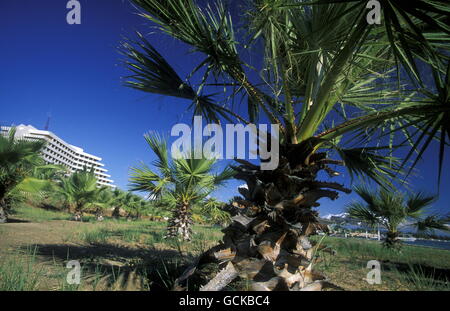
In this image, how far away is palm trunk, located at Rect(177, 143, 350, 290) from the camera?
1511 mm

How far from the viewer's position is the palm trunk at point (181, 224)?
5.87 metres

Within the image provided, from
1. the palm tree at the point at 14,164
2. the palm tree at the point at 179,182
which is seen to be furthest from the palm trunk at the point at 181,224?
the palm tree at the point at 14,164

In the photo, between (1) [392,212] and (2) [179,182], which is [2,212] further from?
(1) [392,212]

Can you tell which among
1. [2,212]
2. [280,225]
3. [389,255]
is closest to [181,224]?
[280,225]

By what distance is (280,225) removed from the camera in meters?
1.67

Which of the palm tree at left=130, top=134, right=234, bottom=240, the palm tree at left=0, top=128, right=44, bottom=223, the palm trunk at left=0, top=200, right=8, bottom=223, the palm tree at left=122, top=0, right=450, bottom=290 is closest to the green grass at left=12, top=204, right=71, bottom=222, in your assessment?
the palm trunk at left=0, top=200, right=8, bottom=223

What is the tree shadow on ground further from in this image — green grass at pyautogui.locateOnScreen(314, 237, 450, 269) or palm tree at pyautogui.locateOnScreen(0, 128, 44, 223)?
palm tree at pyautogui.locateOnScreen(0, 128, 44, 223)

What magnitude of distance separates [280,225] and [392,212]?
261 inches

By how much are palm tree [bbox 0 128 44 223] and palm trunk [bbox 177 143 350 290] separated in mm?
7099

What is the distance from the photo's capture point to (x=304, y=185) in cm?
180

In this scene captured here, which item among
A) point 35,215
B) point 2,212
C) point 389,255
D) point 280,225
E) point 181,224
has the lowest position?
point 35,215
